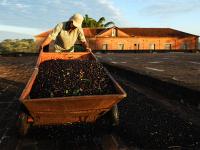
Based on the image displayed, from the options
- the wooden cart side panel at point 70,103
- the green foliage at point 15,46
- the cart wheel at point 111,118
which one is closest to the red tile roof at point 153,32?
the green foliage at point 15,46

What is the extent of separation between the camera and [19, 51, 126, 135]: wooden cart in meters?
5.81

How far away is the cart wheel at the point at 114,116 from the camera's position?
6.78m

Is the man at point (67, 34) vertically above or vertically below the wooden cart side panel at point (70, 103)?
above

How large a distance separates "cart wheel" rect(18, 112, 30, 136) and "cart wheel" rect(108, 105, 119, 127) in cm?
160

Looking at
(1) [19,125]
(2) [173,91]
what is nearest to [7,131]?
(1) [19,125]

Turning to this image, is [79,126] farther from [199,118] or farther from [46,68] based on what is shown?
[199,118]

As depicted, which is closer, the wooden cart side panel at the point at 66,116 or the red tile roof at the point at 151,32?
the wooden cart side panel at the point at 66,116

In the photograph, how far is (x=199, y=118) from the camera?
26.8ft

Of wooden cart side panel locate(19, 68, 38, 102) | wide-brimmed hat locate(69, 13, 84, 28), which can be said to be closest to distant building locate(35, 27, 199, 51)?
wide-brimmed hat locate(69, 13, 84, 28)

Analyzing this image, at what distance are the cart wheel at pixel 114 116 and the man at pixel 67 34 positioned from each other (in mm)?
3033

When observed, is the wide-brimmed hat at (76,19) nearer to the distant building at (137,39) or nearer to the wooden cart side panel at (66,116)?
the wooden cart side panel at (66,116)

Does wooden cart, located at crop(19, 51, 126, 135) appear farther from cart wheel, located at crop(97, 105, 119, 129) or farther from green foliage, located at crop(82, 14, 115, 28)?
green foliage, located at crop(82, 14, 115, 28)

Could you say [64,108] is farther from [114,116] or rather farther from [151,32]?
[151,32]

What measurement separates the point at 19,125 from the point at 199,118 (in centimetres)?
411
